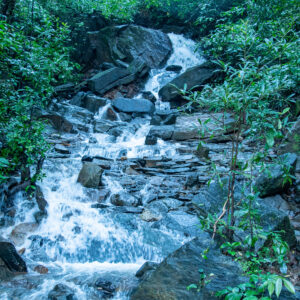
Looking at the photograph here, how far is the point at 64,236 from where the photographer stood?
17.6ft

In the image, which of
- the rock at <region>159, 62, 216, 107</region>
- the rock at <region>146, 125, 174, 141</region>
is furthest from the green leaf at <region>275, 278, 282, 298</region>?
the rock at <region>159, 62, 216, 107</region>

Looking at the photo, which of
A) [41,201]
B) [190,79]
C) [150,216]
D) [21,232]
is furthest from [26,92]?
[190,79]

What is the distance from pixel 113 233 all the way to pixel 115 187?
6.43ft

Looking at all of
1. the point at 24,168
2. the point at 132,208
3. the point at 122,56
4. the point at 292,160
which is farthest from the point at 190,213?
the point at 122,56

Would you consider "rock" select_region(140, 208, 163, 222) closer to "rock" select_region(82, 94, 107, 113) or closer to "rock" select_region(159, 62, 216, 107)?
"rock" select_region(82, 94, 107, 113)

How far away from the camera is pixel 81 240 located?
5273 mm

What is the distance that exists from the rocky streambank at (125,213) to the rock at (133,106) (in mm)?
1388

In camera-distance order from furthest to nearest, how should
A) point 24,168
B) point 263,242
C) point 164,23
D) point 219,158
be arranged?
point 164,23
point 219,158
point 24,168
point 263,242

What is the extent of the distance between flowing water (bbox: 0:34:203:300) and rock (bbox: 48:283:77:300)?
4.3 inches

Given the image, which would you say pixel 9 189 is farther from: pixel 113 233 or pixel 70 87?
pixel 70 87

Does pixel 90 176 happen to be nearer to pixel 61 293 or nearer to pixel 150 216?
pixel 150 216

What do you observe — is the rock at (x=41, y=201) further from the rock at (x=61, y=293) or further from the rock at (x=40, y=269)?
the rock at (x=61, y=293)

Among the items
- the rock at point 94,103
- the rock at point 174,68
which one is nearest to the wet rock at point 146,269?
the rock at point 94,103

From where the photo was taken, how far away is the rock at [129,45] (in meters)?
18.4
